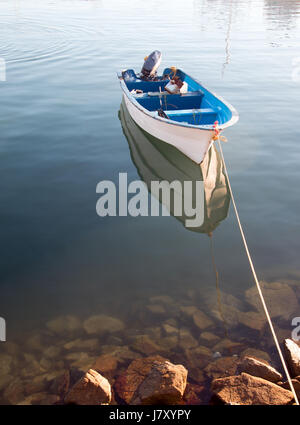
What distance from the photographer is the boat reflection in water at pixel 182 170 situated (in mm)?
9602

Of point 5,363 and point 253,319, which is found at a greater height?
point 253,319

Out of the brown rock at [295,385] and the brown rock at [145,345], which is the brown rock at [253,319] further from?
the brown rock at [145,345]

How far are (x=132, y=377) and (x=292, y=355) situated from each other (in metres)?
2.65

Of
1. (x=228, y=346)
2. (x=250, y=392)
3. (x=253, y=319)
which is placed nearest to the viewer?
(x=250, y=392)

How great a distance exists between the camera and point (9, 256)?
25.8 feet

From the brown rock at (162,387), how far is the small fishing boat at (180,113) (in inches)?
262

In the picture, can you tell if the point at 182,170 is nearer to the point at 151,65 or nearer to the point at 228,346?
the point at 228,346

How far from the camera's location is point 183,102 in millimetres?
14258

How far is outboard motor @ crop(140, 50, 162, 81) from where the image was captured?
55.1 feet

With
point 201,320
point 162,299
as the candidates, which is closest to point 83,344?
point 162,299

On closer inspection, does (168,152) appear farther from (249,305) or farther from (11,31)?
(11,31)

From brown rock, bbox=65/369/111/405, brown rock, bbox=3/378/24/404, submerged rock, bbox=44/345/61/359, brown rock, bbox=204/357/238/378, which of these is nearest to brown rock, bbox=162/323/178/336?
brown rock, bbox=204/357/238/378

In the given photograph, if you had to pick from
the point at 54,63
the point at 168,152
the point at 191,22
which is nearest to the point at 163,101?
the point at 168,152

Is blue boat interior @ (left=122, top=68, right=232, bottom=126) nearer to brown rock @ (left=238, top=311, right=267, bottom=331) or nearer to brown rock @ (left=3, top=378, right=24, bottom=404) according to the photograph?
brown rock @ (left=238, top=311, right=267, bottom=331)
